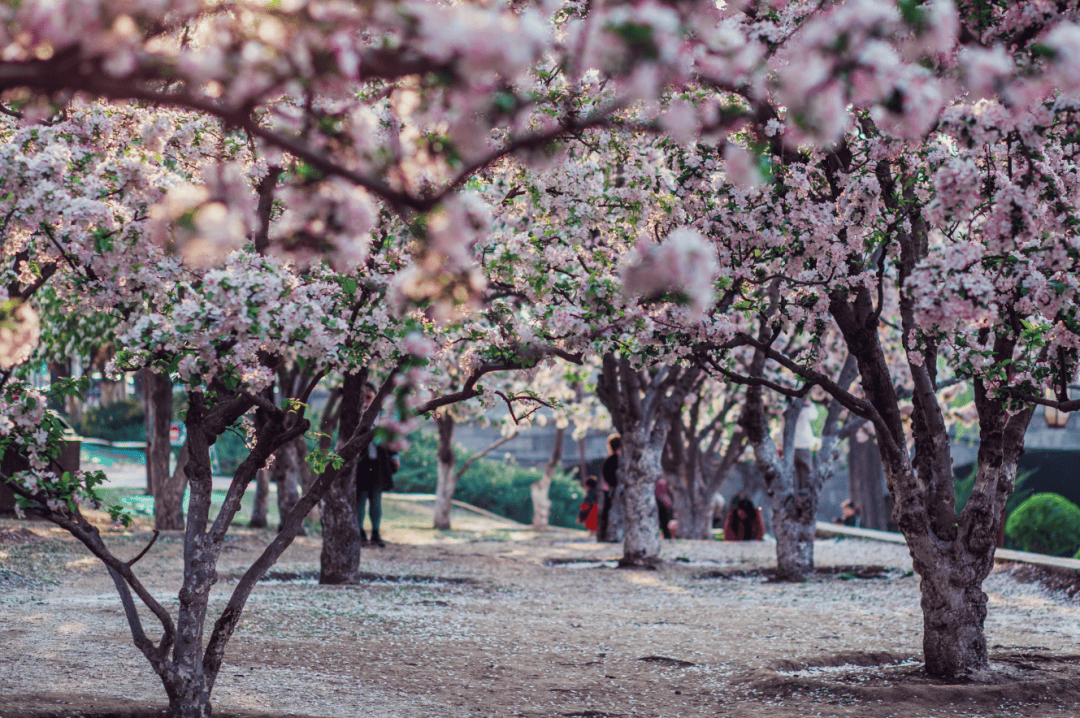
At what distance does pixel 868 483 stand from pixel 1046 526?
8.28m

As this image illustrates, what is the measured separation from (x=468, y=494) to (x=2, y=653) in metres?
22.5

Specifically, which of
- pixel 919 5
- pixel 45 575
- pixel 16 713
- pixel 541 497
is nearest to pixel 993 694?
pixel 919 5

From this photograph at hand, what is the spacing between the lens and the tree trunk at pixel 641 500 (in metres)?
13.2

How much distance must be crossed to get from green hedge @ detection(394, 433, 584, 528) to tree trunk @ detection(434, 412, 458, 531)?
7.34 meters

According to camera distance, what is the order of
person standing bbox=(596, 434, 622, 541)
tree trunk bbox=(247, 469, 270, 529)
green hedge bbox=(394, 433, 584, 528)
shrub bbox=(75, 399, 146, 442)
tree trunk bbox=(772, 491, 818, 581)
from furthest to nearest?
1. shrub bbox=(75, 399, 146, 442)
2. green hedge bbox=(394, 433, 584, 528)
3. tree trunk bbox=(247, 469, 270, 529)
4. person standing bbox=(596, 434, 622, 541)
5. tree trunk bbox=(772, 491, 818, 581)

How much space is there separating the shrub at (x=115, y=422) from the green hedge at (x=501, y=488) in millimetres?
8509

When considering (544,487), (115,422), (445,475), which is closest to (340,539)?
(445,475)

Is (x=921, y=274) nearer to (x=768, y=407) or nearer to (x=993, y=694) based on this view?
(x=993, y=694)

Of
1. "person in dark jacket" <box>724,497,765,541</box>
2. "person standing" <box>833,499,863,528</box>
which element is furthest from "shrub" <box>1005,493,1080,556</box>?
"person standing" <box>833,499,863,528</box>

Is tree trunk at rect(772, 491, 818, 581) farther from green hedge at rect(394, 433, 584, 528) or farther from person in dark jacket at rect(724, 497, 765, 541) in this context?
green hedge at rect(394, 433, 584, 528)

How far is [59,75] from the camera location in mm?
2020

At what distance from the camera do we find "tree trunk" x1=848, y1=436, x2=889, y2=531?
23906 mm

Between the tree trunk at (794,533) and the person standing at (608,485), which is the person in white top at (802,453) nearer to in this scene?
the tree trunk at (794,533)

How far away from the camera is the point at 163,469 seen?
14648 mm
